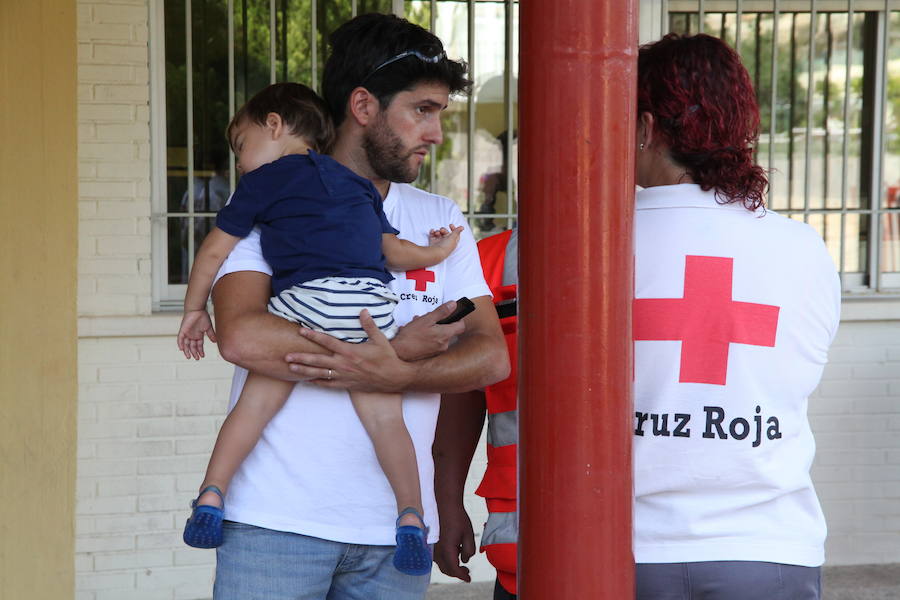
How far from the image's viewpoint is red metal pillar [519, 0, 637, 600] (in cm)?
148

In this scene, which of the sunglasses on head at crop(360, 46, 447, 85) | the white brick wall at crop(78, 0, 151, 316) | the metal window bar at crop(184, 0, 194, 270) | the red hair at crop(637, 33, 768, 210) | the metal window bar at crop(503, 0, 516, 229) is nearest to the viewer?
the red hair at crop(637, 33, 768, 210)

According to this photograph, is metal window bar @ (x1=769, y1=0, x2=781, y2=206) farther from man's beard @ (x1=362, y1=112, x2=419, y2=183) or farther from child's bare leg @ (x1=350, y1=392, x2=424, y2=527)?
child's bare leg @ (x1=350, y1=392, x2=424, y2=527)

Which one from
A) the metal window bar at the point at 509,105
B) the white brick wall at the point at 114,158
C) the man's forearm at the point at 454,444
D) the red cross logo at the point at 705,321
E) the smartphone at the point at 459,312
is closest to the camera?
the red cross logo at the point at 705,321

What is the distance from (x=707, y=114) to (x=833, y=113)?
134 inches

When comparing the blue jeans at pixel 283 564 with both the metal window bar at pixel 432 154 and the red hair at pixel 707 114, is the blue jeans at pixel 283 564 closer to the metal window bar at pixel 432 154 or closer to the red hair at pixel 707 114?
the red hair at pixel 707 114

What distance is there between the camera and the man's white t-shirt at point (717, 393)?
5.62ft

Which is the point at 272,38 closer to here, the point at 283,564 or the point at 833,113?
the point at 833,113

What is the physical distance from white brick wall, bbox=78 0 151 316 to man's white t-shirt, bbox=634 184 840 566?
115 inches

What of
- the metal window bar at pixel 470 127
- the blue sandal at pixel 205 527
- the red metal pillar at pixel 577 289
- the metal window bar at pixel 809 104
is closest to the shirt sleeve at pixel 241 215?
the blue sandal at pixel 205 527

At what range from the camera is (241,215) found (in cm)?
209

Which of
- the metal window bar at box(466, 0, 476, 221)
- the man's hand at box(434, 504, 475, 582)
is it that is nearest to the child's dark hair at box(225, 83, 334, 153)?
the man's hand at box(434, 504, 475, 582)

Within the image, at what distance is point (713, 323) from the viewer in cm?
172

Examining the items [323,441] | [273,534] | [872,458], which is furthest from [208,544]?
[872,458]

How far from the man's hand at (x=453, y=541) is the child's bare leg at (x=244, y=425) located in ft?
1.72
